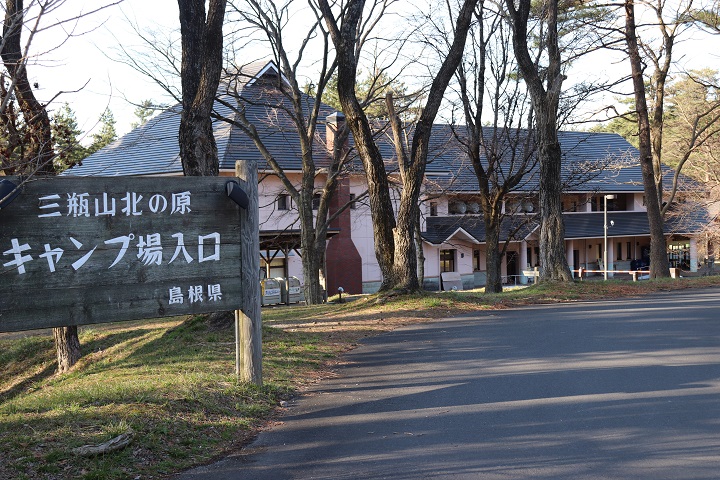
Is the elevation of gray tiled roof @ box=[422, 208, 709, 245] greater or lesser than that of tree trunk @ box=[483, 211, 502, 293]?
greater

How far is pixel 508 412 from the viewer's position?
263 inches

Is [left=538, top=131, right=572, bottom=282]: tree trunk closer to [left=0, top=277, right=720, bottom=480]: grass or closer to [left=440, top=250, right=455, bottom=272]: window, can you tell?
[left=0, top=277, right=720, bottom=480]: grass

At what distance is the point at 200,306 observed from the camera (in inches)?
285

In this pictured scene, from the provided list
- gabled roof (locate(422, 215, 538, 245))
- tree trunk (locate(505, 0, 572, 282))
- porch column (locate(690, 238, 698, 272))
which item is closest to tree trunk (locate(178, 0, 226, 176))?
tree trunk (locate(505, 0, 572, 282))

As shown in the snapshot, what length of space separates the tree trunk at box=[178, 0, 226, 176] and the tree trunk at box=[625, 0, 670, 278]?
17969 mm

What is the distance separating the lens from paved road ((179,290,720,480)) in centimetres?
531

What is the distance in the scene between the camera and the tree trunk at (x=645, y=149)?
25.0m

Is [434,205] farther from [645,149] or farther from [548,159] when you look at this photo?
[548,159]

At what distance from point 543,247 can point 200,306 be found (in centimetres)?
1385

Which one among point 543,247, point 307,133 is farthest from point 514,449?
point 307,133

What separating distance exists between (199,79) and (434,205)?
2815 centimetres

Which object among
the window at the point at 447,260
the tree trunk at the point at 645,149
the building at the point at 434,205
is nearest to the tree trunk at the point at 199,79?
the building at the point at 434,205

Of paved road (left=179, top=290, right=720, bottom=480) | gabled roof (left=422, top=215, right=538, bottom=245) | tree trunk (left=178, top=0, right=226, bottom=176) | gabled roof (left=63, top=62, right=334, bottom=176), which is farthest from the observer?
gabled roof (left=422, top=215, right=538, bottom=245)

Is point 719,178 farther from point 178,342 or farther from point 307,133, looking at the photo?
point 178,342
